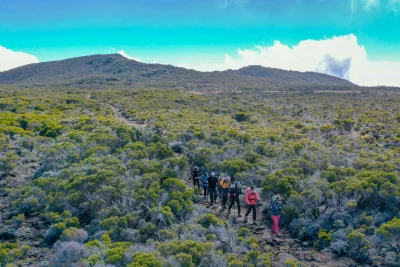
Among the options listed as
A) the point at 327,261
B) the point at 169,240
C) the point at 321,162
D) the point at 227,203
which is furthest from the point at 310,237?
the point at 321,162

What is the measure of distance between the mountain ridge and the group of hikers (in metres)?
59.9

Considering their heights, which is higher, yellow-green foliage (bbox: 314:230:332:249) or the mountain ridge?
the mountain ridge

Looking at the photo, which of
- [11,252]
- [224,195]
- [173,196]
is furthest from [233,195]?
[11,252]

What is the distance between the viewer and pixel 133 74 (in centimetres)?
8656

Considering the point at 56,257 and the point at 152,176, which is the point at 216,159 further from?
the point at 56,257

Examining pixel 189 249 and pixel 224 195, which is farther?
pixel 224 195

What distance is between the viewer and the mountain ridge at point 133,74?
74.7 m

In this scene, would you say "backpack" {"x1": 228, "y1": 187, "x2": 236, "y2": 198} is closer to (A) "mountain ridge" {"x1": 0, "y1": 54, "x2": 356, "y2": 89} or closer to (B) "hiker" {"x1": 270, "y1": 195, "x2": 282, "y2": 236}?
(B) "hiker" {"x1": 270, "y1": 195, "x2": 282, "y2": 236}

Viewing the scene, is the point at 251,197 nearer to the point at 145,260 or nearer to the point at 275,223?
the point at 275,223

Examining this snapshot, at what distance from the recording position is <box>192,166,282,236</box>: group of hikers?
349 inches

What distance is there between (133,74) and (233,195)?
81340 mm

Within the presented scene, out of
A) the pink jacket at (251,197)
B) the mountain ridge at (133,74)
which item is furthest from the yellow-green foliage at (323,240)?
the mountain ridge at (133,74)

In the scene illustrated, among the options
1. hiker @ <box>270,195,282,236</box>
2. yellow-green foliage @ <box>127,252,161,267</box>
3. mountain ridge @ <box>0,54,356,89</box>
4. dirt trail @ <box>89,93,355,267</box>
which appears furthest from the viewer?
mountain ridge @ <box>0,54,356,89</box>

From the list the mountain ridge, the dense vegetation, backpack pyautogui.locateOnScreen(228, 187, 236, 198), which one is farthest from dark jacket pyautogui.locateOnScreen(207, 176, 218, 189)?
the mountain ridge
